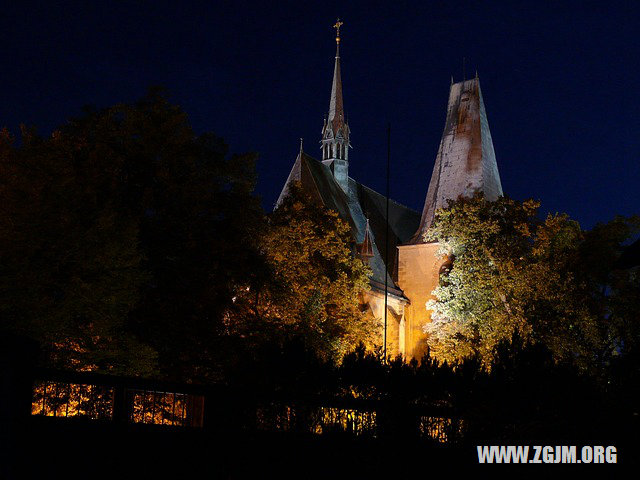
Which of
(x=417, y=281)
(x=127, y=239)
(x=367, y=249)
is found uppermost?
(x=367, y=249)

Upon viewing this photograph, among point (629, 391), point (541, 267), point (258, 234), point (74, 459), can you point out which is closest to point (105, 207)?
point (258, 234)

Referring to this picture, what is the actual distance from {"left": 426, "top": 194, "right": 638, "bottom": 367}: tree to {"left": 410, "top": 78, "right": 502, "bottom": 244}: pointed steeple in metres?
9.63

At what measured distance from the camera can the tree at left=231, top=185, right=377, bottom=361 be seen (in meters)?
29.4

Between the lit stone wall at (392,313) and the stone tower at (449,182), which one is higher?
the stone tower at (449,182)

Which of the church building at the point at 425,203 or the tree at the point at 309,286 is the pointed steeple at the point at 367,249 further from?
the tree at the point at 309,286

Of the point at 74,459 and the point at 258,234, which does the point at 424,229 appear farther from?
the point at 74,459

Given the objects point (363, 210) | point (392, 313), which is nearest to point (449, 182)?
point (363, 210)

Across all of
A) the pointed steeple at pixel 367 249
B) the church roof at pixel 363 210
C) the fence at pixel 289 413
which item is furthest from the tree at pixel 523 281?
the fence at pixel 289 413

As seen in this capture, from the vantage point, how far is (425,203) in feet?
173

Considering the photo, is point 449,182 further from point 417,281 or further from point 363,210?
point 363,210

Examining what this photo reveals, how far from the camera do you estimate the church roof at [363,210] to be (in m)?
48.6

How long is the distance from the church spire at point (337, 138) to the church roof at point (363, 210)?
1159 millimetres

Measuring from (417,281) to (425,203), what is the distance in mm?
5157

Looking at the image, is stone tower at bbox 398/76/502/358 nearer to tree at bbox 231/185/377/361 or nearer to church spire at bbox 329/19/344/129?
church spire at bbox 329/19/344/129
